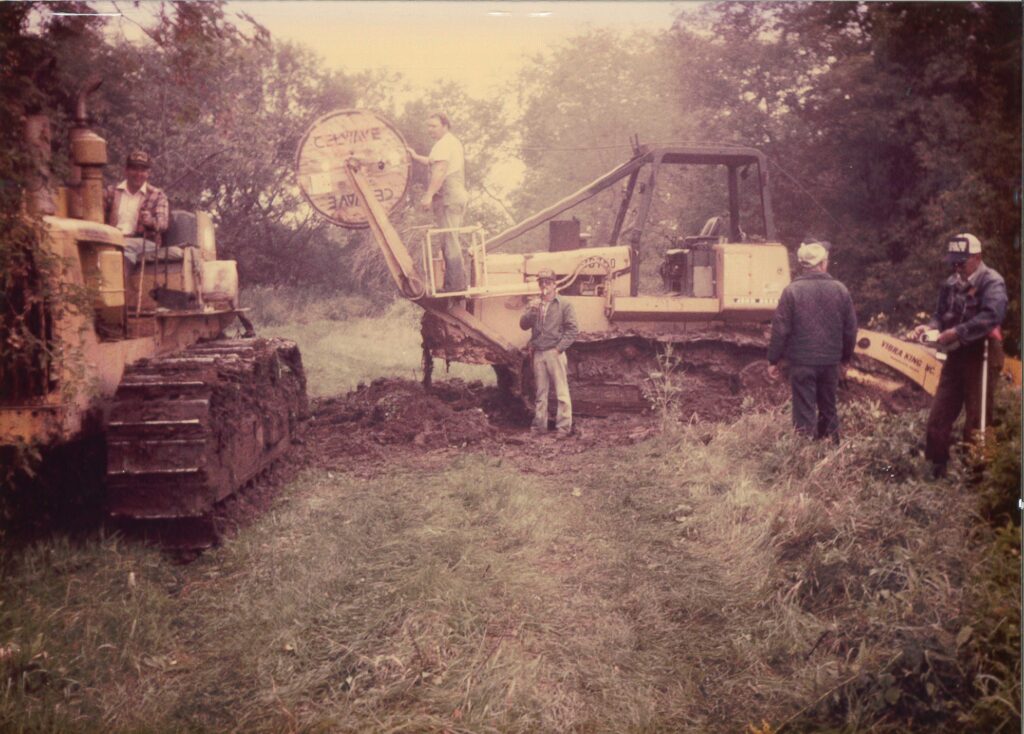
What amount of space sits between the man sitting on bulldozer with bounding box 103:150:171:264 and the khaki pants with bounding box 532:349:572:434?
4.03m

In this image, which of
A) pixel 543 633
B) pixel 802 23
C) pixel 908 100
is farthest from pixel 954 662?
pixel 802 23

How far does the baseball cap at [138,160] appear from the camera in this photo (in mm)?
4297

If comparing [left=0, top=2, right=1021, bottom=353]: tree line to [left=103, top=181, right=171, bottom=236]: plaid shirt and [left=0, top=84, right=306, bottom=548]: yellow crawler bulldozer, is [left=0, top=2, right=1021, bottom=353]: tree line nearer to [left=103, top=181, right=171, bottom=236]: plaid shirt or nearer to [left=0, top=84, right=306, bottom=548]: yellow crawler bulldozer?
[left=103, top=181, right=171, bottom=236]: plaid shirt

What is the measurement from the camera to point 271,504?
18.0ft

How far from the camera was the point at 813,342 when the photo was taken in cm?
577

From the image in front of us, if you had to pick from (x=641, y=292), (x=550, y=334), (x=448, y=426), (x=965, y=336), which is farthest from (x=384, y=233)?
(x=641, y=292)

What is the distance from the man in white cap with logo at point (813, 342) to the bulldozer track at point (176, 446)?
3.52 meters

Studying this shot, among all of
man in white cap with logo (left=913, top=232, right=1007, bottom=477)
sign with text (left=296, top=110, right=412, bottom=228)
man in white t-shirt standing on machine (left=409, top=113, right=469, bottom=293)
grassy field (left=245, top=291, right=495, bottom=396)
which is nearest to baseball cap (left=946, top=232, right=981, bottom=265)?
man in white cap with logo (left=913, top=232, right=1007, bottom=477)

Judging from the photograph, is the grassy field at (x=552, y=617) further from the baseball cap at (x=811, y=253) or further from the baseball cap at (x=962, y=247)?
the baseball cap at (x=811, y=253)

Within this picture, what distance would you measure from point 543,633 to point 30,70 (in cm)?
321

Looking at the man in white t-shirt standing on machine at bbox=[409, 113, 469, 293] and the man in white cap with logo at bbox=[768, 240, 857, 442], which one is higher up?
the man in white t-shirt standing on machine at bbox=[409, 113, 469, 293]

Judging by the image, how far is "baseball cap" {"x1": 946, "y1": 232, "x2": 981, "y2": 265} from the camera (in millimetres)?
3859

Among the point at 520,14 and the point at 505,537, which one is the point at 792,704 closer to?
the point at 505,537

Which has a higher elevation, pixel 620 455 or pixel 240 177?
pixel 240 177
